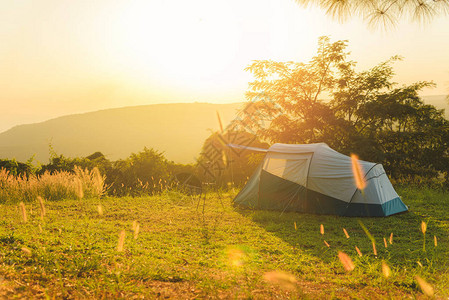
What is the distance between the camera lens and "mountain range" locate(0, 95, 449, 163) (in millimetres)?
87000

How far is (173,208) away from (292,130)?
33.3 feet

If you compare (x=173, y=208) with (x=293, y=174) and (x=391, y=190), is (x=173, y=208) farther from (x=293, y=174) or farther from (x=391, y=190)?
(x=391, y=190)

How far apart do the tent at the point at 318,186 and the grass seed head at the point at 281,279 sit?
5275 millimetres

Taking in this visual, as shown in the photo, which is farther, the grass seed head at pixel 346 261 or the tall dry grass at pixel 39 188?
the tall dry grass at pixel 39 188

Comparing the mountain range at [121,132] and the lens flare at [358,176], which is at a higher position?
the mountain range at [121,132]

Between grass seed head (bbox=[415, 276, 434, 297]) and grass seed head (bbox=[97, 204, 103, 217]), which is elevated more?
grass seed head (bbox=[97, 204, 103, 217])

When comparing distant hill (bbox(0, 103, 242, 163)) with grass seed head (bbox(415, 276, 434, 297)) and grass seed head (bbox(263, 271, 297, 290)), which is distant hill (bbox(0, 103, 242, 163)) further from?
grass seed head (bbox(415, 276, 434, 297))

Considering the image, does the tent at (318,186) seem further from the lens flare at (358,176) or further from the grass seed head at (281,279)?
the grass seed head at (281,279)

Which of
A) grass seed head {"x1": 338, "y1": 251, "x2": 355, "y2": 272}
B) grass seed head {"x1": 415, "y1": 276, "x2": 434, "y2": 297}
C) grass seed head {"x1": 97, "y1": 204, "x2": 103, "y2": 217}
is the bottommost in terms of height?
grass seed head {"x1": 338, "y1": 251, "x2": 355, "y2": 272}

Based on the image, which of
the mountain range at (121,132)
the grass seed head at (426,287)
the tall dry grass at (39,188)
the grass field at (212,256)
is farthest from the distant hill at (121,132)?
the grass seed head at (426,287)

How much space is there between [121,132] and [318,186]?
98.3 meters

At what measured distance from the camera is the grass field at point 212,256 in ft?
11.8

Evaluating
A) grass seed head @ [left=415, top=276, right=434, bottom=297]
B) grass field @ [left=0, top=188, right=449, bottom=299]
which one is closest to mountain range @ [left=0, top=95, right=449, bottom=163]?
grass field @ [left=0, top=188, right=449, bottom=299]

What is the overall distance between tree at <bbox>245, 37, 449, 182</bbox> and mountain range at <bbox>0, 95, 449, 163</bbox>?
61.3 m
